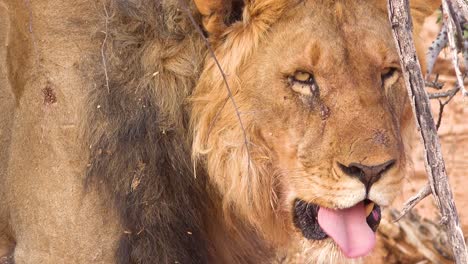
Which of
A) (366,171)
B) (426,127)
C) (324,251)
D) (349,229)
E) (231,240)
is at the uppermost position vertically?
(426,127)

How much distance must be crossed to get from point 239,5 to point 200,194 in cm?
83

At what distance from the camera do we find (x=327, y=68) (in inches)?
135

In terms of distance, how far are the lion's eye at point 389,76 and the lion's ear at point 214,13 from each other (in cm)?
66

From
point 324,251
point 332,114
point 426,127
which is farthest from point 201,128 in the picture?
point 426,127

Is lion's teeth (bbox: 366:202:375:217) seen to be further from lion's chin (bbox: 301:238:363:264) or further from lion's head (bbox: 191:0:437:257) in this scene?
lion's chin (bbox: 301:238:363:264)

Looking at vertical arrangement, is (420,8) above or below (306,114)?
above

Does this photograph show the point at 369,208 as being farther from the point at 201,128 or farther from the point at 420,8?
the point at 420,8

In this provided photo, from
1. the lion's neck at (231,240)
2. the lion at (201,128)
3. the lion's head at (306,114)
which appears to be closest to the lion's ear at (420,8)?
the lion at (201,128)

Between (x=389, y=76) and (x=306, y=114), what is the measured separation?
0.39 m

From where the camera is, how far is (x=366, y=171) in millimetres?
3225

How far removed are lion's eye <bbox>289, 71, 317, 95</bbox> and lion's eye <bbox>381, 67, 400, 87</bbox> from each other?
295mm

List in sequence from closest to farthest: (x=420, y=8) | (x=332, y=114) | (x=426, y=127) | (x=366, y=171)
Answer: (x=426, y=127)
(x=366, y=171)
(x=332, y=114)
(x=420, y=8)

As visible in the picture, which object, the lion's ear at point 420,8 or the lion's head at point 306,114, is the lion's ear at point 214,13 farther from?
the lion's ear at point 420,8

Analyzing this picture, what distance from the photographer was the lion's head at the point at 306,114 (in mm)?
3334
